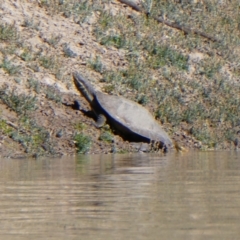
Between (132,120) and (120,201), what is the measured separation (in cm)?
1069

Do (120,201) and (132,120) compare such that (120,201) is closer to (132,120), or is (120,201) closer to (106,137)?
(106,137)

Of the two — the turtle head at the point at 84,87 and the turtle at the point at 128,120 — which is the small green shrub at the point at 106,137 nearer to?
the turtle at the point at 128,120

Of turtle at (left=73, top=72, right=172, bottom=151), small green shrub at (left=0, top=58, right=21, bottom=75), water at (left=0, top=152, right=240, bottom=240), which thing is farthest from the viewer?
small green shrub at (left=0, top=58, right=21, bottom=75)

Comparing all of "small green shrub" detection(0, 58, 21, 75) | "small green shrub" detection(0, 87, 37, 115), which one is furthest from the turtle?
"small green shrub" detection(0, 58, 21, 75)

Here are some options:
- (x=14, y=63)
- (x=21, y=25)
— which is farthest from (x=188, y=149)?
(x=21, y=25)

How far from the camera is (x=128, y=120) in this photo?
777 inches

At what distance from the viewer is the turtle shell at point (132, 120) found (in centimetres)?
1945

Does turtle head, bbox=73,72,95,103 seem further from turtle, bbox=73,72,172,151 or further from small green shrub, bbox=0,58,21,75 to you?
small green shrub, bbox=0,58,21,75

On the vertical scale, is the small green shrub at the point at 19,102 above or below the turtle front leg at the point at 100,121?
above

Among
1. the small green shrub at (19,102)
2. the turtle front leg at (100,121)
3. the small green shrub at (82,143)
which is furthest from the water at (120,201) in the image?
the turtle front leg at (100,121)

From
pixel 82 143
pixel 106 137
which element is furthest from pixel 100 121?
pixel 82 143

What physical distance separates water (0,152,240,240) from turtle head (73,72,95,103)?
5765 millimetres

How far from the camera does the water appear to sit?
7.17 metres

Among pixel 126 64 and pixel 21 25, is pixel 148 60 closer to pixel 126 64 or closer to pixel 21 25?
pixel 126 64
